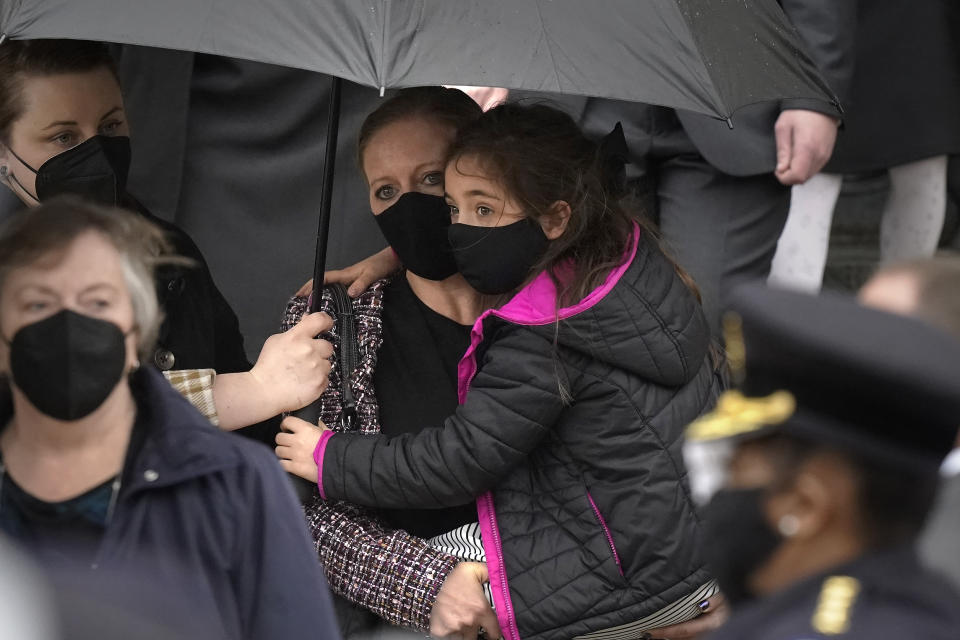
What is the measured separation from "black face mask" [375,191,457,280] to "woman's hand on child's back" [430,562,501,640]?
2.28 feet

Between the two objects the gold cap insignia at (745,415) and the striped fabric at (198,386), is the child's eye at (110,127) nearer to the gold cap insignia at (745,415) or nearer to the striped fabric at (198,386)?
the striped fabric at (198,386)

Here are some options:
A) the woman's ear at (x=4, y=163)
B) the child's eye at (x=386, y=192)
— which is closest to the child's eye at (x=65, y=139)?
the woman's ear at (x=4, y=163)

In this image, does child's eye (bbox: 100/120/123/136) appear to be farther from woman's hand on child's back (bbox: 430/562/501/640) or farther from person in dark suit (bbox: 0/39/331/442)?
woman's hand on child's back (bbox: 430/562/501/640)

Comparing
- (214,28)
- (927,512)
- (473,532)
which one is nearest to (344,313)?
(473,532)

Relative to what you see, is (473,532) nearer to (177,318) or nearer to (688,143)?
(177,318)

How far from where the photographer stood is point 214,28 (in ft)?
8.83

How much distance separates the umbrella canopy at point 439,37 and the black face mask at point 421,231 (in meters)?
0.66

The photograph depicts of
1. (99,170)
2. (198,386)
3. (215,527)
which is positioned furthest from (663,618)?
(99,170)

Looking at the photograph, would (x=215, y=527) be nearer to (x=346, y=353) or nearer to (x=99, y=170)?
(x=346, y=353)

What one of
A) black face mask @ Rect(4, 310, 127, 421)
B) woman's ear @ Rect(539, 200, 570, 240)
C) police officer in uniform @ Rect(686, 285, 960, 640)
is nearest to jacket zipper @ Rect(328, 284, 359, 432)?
woman's ear @ Rect(539, 200, 570, 240)

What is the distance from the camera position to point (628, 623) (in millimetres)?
3037

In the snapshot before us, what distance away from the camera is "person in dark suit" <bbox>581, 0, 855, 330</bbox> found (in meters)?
3.97

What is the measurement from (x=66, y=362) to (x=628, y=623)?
1430 mm

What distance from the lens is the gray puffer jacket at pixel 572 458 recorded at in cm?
300
